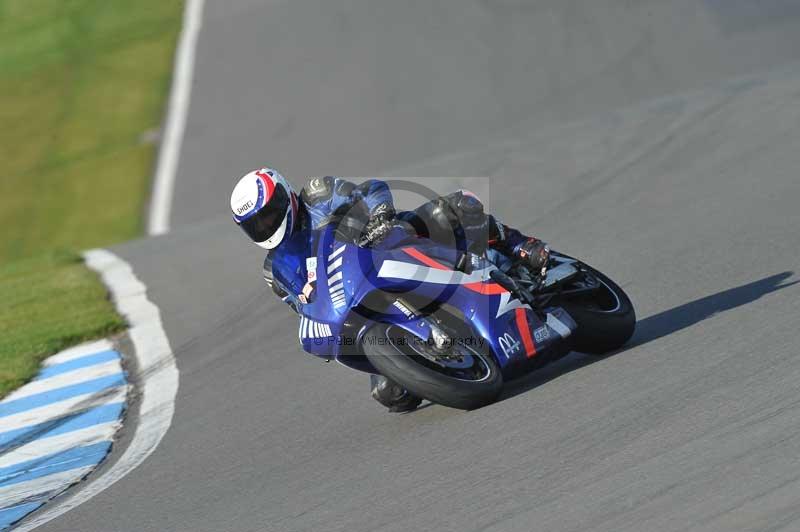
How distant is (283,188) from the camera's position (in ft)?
21.5

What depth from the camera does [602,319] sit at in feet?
22.0

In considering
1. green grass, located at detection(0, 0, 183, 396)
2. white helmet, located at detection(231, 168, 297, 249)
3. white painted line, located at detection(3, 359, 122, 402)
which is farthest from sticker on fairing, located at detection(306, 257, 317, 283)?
green grass, located at detection(0, 0, 183, 396)

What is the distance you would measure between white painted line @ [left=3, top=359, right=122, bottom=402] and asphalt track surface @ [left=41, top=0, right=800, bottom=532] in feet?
1.82

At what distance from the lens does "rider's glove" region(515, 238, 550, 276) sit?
22.0 ft

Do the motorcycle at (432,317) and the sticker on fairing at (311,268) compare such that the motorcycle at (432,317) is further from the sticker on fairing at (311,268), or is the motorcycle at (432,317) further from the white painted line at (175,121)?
the white painted line at (175,121)

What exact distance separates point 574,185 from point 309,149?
610cm

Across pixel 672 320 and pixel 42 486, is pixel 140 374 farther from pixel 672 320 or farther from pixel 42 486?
pixel 672 320

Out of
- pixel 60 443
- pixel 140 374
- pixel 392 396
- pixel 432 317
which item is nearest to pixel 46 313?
pixel 140 374

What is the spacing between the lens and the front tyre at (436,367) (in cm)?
606

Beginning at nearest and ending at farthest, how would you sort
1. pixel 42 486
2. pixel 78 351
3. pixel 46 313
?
pixel 42 486, pixel 78 351, pixel 46 313

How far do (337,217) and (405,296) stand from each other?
65 cm

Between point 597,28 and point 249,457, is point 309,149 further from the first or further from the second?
point 249,457

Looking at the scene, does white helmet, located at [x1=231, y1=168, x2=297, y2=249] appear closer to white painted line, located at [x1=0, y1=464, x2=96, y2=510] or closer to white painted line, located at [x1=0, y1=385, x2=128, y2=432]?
white painted line, located at [x1=0, y1=464, x2=96, y2=510]

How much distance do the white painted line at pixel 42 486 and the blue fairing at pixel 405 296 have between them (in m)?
1.61
